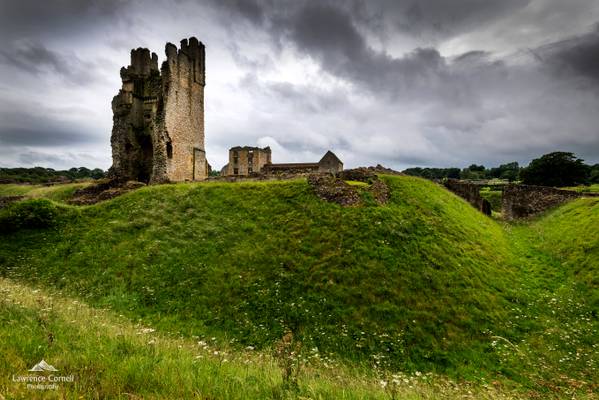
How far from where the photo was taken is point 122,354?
18.7 ft

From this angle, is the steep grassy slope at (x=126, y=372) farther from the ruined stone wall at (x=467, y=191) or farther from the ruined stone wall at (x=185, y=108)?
the ruined stone wall at (x=185, y=108)

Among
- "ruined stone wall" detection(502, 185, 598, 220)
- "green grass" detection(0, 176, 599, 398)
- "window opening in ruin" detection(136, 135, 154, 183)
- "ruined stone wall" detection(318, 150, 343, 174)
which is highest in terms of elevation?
"ruined stone wall" detection(318, 150, 343, 174)

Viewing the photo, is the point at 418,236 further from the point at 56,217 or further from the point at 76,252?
the point at 56,217

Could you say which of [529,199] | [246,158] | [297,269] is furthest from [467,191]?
[246,158]

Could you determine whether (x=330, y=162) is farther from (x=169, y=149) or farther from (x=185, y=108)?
(x=169, y=149)

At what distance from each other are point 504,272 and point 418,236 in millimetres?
4416

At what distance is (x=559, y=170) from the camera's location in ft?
232

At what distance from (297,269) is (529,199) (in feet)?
104

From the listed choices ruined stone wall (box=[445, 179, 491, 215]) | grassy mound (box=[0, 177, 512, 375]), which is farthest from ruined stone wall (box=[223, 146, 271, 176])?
grassy mound (box=[0, 177, 512, 375])

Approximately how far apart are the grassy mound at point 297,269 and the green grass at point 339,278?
0.07 meters

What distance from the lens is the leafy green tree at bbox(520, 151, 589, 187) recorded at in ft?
229

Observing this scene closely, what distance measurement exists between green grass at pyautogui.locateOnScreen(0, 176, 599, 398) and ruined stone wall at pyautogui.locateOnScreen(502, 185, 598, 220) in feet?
43.4

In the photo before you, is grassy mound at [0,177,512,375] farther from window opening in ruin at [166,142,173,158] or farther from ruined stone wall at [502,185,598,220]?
ruined stone wall at [502,185,598,220]

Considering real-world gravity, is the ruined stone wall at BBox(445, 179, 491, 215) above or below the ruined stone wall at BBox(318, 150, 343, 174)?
below
